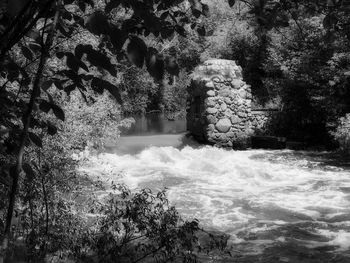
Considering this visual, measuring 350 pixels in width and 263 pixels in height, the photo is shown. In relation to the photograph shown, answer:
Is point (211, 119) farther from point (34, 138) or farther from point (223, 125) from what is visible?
point (34, 138)

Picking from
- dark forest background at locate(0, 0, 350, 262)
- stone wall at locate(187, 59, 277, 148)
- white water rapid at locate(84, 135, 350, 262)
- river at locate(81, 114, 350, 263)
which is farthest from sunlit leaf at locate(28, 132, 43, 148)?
stone wall at locate(187, 59, 277, 148)

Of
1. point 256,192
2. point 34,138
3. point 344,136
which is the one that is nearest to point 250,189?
point 256,192

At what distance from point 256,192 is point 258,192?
41 mm

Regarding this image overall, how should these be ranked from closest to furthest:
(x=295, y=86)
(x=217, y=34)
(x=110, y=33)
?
(x=110, y=33), (x=295, y=86), (x=217, y=34)

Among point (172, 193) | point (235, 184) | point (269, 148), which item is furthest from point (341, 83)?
point (172, 193)

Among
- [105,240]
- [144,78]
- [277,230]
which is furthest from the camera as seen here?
[144,78]

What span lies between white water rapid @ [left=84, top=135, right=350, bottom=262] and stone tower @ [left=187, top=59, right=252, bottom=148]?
0.93 m

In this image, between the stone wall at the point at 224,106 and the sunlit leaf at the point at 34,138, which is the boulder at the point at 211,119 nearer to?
the stone wall at the point at 224,106

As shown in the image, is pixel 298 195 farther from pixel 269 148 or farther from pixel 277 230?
pixel 269 148

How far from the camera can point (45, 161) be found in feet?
16.2

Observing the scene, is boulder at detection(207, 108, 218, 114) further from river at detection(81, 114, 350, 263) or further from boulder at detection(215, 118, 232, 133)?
river at detection(81, 114, 350, 263)

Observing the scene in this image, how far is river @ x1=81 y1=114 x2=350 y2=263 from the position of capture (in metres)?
5.90

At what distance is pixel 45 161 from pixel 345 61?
38.9 ft

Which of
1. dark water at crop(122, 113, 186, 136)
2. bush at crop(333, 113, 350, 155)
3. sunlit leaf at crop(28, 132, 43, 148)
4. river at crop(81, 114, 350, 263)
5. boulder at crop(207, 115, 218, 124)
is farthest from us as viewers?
dark water at crop(122, 113, 186, 136)
